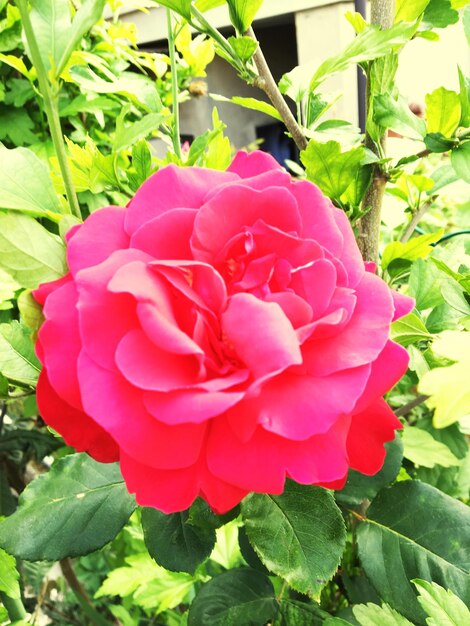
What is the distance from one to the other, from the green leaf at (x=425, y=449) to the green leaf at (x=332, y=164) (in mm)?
356

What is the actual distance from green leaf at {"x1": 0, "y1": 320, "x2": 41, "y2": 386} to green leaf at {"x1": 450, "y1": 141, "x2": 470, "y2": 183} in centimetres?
37

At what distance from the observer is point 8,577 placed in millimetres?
509

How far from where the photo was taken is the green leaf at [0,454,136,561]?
444mm

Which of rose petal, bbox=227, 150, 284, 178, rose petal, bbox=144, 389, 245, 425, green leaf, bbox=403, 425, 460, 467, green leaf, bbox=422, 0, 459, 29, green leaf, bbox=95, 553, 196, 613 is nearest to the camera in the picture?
rose petal, bbox=144, 389, 245, 425

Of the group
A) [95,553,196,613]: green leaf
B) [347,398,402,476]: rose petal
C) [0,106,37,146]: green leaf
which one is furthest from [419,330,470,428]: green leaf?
[0,106,37,146]: green leaf

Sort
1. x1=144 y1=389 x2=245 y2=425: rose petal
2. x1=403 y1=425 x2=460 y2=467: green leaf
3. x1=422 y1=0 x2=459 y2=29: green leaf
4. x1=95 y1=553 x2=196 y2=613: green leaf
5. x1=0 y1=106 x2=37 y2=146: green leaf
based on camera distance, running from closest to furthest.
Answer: x1=144 y1=389 x2=245 y2=425: rose petal → x1=422 y1=0 x2=459 y2=29: green leaf → x1=403 y1=425 x2=460 y2=467: green leaf → x1=95 y1=553 x2=196 y2=613: green leaf → x1=0 y1=106 x2=37 y2=146: green leaf

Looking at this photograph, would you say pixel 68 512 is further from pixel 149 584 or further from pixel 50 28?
pixel 149 584

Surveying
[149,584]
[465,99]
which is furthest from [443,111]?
[149,584]

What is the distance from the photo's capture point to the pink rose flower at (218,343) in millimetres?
286

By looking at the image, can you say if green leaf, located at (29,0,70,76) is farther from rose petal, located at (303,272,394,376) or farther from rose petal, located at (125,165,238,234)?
rose petal, located at (303,272,394,376)

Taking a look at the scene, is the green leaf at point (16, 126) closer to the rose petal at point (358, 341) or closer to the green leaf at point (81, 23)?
the green leaf at point (81, 23)

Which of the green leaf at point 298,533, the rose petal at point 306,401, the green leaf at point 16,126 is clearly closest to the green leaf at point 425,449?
the green leaf at point 298,533

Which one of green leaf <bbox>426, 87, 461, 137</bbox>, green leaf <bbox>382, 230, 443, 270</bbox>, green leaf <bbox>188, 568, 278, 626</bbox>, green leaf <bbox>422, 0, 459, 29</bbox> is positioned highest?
green leaf <bbox>422, 0, 459, 29</bbox>

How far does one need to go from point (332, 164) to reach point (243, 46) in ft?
0.37
